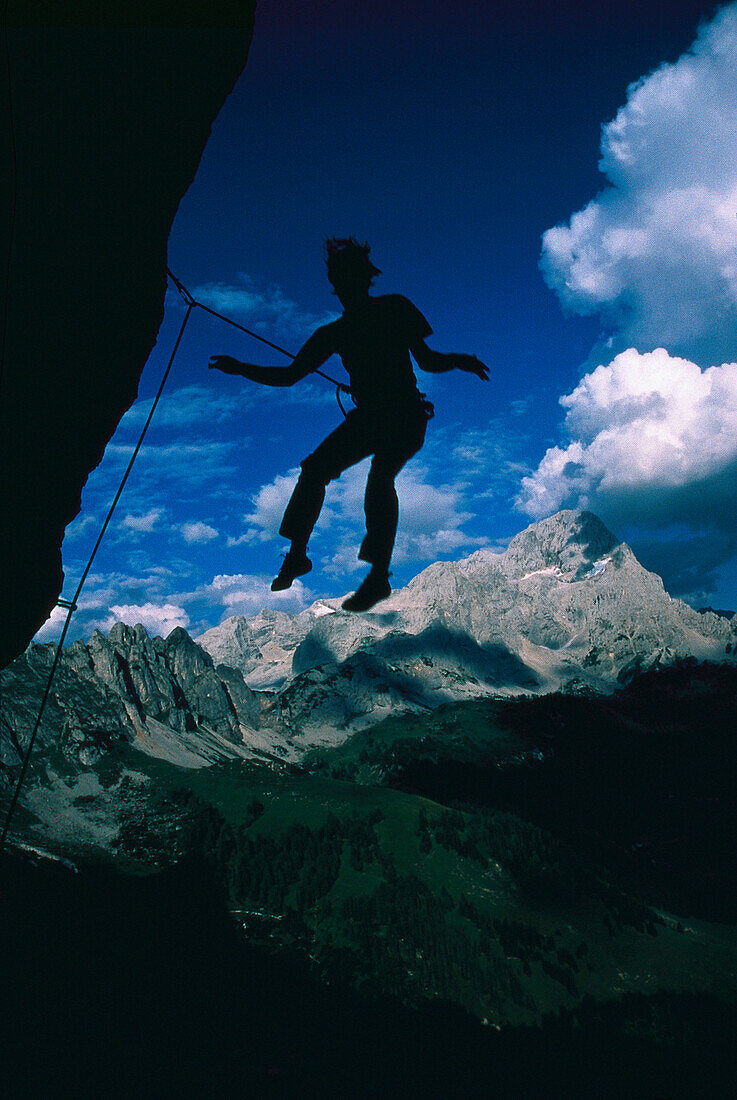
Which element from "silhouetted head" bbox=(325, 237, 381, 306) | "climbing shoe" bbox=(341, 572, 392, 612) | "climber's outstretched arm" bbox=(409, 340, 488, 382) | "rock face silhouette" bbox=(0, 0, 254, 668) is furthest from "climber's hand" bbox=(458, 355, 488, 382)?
"rock face silhouette" bbox=(0, 0, 254, 668)

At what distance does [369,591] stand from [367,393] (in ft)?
5.88

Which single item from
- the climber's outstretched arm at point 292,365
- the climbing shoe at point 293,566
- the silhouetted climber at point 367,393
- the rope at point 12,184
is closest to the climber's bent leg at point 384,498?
the silhouetted climber at point 367,393

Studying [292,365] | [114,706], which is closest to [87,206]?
[292,365]

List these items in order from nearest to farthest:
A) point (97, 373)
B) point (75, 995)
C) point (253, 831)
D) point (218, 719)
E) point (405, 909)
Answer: point (97, 373) → point (75, 995) → point (405, 909) → point (253, 831) → point (218, 719)

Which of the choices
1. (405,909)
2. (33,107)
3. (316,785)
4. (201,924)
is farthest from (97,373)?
(316,785)

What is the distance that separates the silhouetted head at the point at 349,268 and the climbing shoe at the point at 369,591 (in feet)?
7.96

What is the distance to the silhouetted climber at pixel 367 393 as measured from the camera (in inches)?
193

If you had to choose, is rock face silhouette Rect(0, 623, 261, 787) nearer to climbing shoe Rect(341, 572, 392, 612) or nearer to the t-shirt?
climbing shoe Rect(341, 572, 392, 612)

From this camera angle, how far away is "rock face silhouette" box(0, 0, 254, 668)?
4.41 meters

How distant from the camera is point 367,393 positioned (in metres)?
5.00

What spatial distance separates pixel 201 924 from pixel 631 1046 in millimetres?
61427

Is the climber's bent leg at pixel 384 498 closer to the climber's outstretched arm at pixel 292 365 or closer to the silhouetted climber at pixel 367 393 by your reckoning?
the silhouetted climber at pixel 367 393

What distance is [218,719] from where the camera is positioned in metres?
199

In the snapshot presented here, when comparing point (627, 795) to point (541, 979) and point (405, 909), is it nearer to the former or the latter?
point (541, 979)
